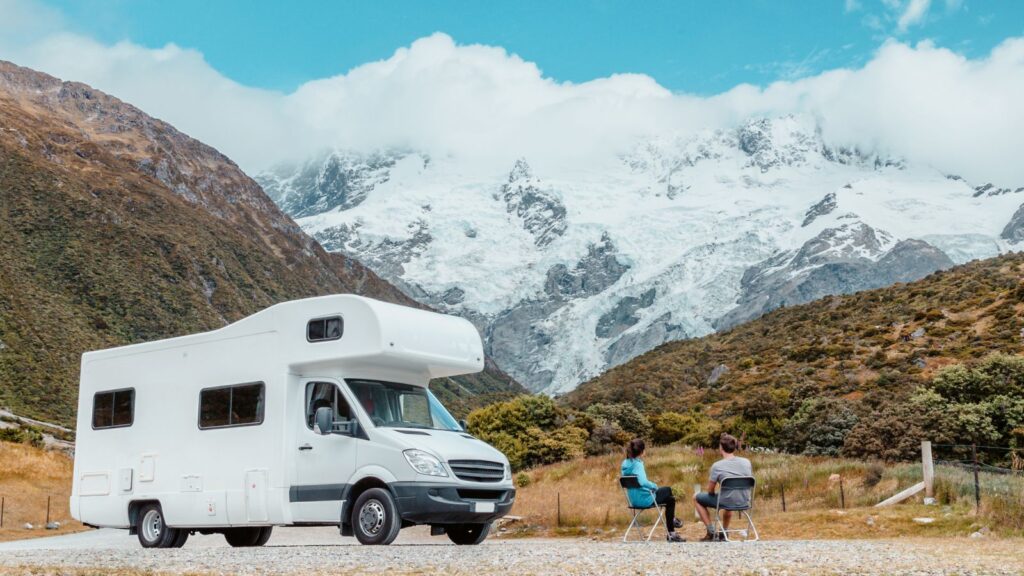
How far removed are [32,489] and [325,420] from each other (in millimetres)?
24367

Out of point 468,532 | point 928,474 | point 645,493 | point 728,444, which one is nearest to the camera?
point 728,444

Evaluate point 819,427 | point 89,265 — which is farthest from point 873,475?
point 89,265

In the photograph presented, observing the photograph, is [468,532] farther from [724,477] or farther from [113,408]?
[113,408]

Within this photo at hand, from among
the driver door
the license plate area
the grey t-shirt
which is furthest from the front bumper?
the grey t-shirt

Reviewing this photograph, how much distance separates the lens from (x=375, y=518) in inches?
569

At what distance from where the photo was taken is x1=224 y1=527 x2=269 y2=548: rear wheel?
17.0m

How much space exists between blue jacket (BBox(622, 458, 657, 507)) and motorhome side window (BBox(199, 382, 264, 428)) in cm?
564

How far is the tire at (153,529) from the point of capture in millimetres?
16734

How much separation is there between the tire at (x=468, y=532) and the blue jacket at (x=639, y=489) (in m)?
2.36

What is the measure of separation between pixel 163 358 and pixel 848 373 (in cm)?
3760

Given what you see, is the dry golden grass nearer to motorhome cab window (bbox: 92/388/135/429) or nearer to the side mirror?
motorhome cab window (bbox: 92/388/135/429)

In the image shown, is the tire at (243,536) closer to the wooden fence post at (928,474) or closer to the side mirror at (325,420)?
the side mirror at (325,420)

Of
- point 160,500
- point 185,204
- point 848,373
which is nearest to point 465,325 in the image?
point 160,500

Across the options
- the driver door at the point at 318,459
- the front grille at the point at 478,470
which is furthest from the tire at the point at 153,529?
the front grille at the point at 478,470
